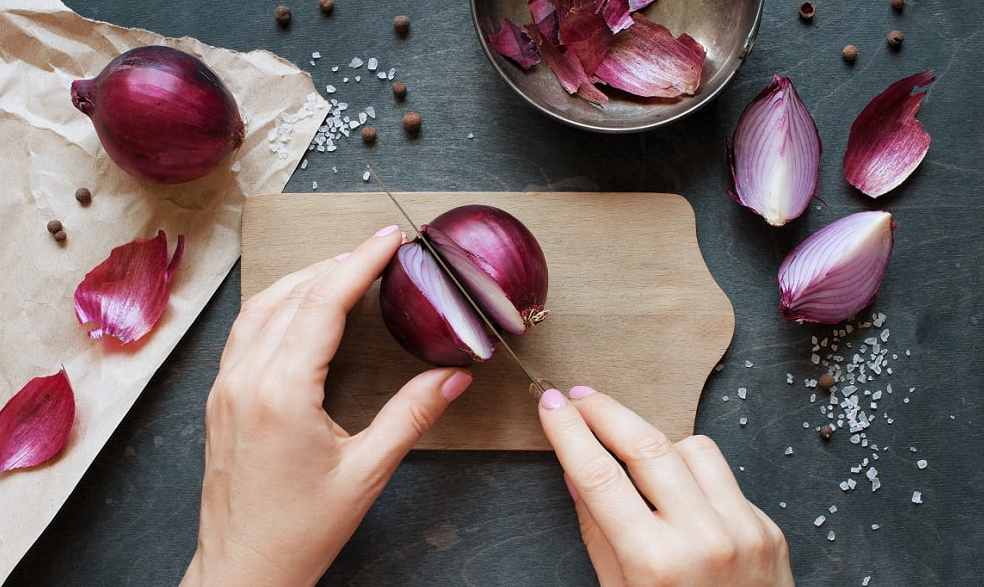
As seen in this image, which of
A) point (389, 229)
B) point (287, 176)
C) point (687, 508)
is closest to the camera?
point (687, 508)

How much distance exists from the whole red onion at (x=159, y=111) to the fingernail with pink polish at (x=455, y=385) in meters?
0.47

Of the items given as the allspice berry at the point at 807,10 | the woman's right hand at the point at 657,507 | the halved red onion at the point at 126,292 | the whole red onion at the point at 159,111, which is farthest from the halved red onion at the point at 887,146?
the halved red onion at the point at 126,292

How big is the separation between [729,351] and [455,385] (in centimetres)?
45

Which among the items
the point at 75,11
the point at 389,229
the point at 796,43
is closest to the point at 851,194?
the point at 796,43

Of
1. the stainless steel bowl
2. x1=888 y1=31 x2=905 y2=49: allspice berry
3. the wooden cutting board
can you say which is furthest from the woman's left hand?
x1=888 y1=31 x2=905 y2=49: allspice berry

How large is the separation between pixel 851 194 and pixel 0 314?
1336 millimetres

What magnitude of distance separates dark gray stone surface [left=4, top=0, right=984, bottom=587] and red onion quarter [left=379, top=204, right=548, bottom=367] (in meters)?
0.15

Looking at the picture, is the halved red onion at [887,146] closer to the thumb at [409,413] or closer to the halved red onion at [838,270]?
the halved red onion at [838,270]

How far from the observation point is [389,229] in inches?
41.0

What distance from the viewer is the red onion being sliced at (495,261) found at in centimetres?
98

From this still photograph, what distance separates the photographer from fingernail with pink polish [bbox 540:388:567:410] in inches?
37.4

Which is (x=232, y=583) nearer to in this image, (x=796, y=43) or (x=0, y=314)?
(x=0, y=314)

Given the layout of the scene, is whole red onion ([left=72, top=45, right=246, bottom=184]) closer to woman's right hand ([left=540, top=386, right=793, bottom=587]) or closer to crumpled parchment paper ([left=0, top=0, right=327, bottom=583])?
crumpled parchment paper ([left=0, top=0, right=327, bottom=583])

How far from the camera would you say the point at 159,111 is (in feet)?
3.34
